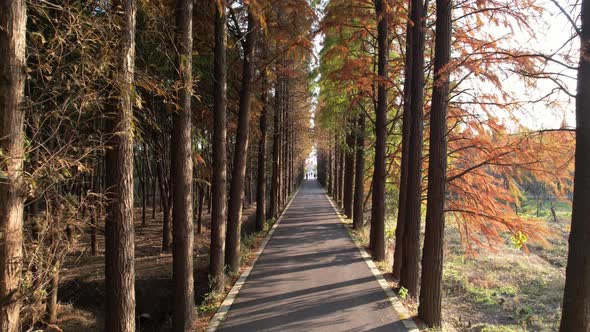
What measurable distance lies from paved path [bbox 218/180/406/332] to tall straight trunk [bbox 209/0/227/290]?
87cm

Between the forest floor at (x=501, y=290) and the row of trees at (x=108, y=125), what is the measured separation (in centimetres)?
524

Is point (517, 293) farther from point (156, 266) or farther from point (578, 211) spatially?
point (156, 266)

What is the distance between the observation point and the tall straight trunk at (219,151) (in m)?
8.54

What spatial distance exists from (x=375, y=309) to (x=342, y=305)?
0.65 m

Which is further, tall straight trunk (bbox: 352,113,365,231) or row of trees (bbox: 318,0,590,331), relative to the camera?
tall straight trunk (bbox: 352,113,365,231)

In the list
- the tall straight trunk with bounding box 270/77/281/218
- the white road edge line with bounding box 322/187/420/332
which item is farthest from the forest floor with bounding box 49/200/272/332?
the tall straight trunk with bounding box 270/77/281/218

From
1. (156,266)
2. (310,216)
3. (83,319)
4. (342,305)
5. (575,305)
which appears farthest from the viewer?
(310,216)

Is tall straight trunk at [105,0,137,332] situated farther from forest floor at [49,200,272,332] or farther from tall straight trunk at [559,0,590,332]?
tall straight trunk at [559,0,590,332]

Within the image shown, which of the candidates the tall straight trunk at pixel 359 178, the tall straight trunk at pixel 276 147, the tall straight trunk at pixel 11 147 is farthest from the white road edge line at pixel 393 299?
the tall straight trunk at pixel 276 147

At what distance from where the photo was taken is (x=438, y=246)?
23.2ft

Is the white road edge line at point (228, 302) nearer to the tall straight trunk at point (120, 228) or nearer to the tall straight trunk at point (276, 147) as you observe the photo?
the tall straight trunk at point (120, 228)

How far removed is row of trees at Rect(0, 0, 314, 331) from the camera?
133 inches

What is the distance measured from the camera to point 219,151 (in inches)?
349

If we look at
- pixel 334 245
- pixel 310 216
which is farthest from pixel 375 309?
pixel 310 216
